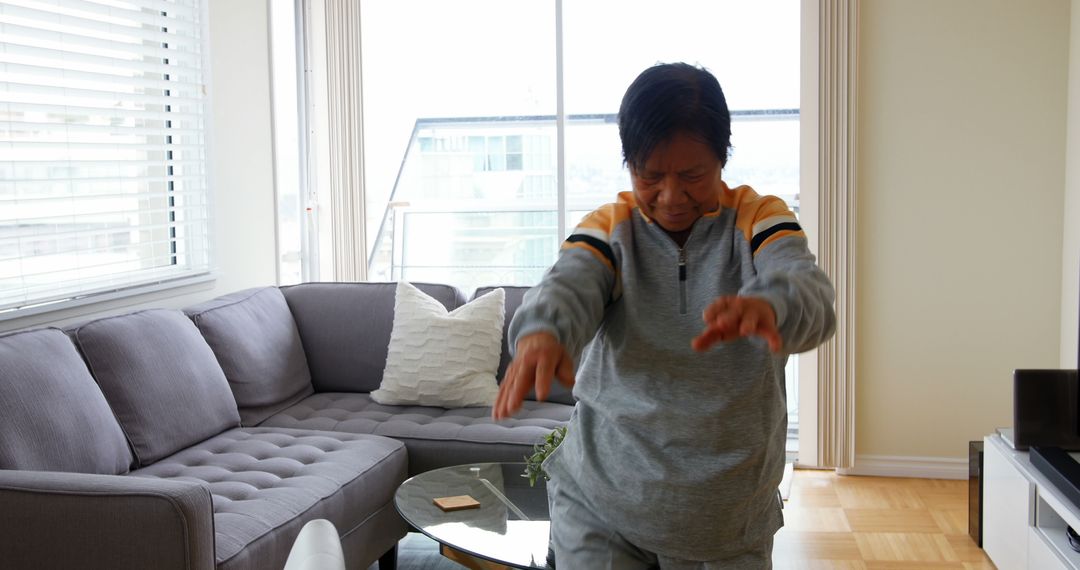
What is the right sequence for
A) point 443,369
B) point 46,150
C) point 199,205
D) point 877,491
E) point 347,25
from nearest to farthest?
point 46,150
point 443,369
point 199,205
point 877,491
point 347,25

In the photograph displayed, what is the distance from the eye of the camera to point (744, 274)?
1.20 m

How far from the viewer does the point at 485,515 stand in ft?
8.33

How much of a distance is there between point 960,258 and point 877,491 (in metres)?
1.00

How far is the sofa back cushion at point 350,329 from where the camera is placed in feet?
12.6

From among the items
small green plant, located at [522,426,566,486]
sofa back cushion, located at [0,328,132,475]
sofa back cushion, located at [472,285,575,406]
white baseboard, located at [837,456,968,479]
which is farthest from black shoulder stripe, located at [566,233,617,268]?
white baseboard, located at [837,456,968,479]

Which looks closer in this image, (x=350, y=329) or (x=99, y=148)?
(x=99, y=148)

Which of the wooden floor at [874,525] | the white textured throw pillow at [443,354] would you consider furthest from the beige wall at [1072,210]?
the white textured throw pillow at [443,354]

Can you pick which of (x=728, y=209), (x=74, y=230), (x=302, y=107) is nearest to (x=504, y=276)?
(x=302, y=107)

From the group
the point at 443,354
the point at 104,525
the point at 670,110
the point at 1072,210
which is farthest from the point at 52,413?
the point at 1072,210

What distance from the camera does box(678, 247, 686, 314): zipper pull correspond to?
3.95 ft

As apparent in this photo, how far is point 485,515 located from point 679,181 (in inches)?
59.5

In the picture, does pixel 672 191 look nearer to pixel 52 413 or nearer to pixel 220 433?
pixel 52 413

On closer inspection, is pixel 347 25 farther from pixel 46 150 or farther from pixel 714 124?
pixel 714 124

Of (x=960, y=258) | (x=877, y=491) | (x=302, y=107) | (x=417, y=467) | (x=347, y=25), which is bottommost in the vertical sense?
(x=877, y=491)
